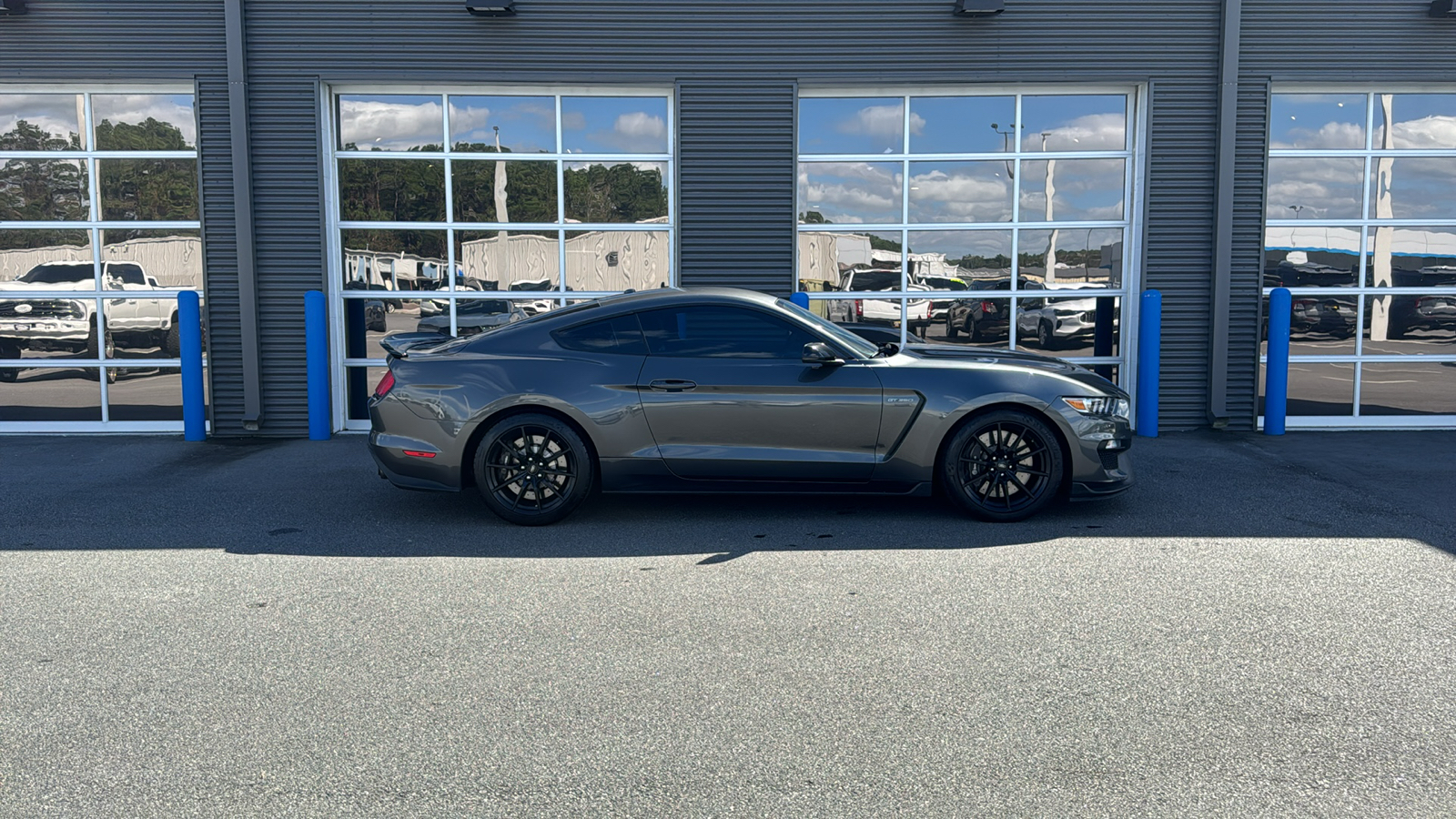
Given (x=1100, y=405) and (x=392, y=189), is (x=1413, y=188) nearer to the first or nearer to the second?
(x=1100, y=405)

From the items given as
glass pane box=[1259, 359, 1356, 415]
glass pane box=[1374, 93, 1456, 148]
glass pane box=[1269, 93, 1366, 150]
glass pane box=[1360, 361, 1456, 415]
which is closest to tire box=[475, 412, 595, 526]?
glass pane box=[1259, 359, 1356, 415]

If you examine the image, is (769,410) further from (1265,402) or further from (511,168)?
(1265,402)

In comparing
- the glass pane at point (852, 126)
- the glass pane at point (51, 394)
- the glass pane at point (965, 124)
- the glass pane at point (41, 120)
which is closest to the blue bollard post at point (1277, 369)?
the glass pane at point (965, 124)

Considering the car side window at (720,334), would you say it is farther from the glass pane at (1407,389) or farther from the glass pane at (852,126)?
the glass pane at (1407,389)

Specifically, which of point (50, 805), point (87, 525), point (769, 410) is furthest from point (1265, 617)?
point (87, 525)

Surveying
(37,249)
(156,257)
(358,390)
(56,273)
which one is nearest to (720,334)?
(358,390)

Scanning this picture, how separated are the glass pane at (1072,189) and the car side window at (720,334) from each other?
4.88m

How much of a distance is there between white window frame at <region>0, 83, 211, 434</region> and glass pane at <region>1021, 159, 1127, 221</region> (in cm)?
753

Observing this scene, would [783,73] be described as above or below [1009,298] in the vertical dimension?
above

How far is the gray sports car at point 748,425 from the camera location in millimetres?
6910

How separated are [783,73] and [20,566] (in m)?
7.32

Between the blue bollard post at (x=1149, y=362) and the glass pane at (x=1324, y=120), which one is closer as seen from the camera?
the blue bollard post at (x=1149, y=362)

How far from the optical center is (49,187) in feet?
36.2

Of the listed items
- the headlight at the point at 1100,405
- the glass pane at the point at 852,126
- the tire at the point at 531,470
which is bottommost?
the tire at the point at 531,470
